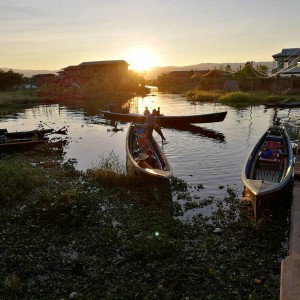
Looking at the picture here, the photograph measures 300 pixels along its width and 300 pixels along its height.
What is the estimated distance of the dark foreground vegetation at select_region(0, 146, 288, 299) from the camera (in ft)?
26.2

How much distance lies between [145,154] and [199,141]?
36.2 feet

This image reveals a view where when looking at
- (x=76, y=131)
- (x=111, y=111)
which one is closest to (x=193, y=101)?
(x=111, y=111)

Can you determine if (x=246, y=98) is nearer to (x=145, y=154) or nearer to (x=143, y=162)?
(x=145, y=154)

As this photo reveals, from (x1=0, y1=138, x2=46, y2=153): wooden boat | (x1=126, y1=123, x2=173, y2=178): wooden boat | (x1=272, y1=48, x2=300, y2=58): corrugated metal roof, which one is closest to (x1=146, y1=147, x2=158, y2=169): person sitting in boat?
(x1=126, y1=123, x2=173, y2=178): wooden boat

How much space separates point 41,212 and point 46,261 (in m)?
2.85

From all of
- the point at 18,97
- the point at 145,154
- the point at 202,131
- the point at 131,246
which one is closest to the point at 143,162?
the point at 145,154

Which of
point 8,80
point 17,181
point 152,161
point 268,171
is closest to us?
point 17,181

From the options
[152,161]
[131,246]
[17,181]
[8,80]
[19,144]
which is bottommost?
[131,246]

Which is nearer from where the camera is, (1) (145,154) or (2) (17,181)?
Answer: (2) (17,181)

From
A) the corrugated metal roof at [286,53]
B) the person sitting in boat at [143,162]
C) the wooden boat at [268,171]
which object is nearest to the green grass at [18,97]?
the corrugated metal roof at [286,53]

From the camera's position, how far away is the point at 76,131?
34.2 meters

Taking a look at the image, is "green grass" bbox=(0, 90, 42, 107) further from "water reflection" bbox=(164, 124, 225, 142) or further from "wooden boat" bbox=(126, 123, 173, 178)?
"wooden boat" bbox=(126, 123, 173, 178)

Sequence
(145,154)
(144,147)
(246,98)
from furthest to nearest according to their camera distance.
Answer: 1. (246,98)
2. (144,147)
3. (145,154)

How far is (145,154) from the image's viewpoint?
16938 millimetres
